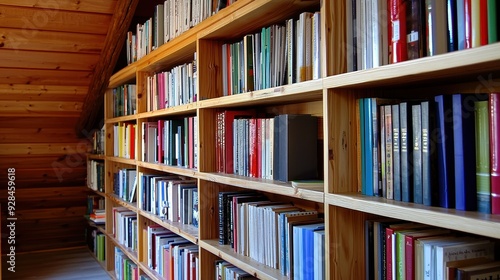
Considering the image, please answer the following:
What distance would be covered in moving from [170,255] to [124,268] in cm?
107

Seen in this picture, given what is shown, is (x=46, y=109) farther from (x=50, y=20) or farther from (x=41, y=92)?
(x=50, y=20)

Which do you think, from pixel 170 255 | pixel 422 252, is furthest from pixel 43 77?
pixel 422 252

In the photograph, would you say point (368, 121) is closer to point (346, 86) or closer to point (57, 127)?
point (346, 86)

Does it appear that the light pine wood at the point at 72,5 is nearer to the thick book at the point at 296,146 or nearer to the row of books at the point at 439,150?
the thick book at the point at 296,146

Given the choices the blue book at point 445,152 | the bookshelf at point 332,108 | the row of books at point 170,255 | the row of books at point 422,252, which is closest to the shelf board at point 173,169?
the bookshelf at point 332,108

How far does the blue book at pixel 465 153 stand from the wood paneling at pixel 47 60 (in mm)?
3155

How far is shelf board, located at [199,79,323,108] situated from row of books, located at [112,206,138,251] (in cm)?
158

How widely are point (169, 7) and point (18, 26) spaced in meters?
1.31

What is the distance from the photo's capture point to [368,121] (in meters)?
1.21

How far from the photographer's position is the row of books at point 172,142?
2201 mm

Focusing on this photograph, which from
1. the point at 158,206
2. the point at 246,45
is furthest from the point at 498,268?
the point at 158,206

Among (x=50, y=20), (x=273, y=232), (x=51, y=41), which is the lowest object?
(x=273, y=232)

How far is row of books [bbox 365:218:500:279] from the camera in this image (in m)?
1.01

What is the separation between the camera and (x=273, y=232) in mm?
1629
